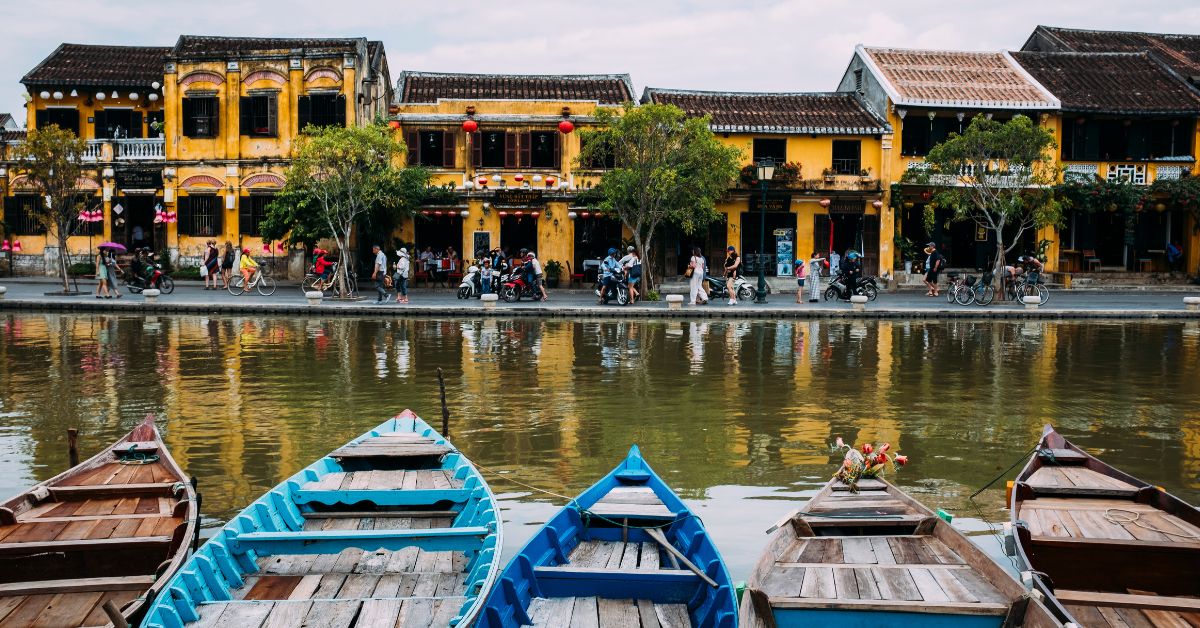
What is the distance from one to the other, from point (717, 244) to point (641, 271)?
19.7 ft

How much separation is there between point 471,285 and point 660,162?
6318 mm

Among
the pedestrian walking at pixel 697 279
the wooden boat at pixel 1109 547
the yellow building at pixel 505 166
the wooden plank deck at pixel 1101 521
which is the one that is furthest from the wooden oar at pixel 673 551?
the yellow building at pixel 505 166

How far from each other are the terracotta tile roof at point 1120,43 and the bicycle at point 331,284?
27330 mm

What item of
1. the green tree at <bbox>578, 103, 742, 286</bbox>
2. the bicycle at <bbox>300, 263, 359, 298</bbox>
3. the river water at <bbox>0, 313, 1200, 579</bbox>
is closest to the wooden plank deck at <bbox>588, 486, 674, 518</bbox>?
the river water at <bbox>0, 313, 1200, 579</bbox>

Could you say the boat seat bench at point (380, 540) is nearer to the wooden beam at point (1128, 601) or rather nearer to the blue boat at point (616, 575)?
the blue boat at point (616, 575)

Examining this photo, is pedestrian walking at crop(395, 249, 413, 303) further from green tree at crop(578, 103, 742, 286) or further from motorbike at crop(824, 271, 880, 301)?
motorbike at crop(824, 271, 880, 301)

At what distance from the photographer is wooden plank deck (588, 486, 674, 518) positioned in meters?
6.53

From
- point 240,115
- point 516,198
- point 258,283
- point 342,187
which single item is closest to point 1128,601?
point 342,187

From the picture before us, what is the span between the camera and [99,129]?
37562mm

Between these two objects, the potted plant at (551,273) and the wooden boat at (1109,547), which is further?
the potted plant at (551,273)

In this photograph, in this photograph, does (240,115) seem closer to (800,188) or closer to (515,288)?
(515,288)

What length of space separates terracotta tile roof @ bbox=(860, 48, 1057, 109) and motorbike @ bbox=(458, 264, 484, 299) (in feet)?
48.4

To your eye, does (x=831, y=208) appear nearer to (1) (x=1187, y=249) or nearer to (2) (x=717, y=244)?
(2) (x=717, y=244)

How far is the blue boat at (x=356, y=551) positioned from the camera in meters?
5.11
